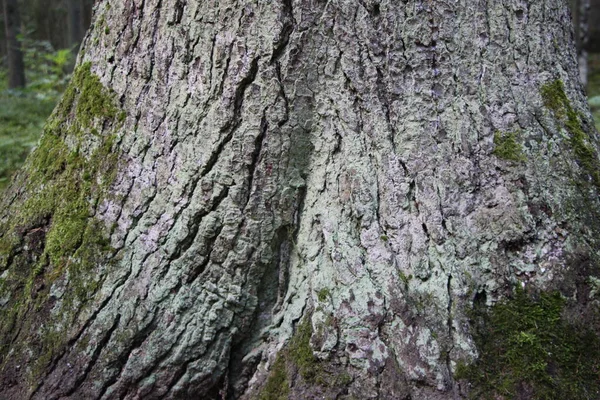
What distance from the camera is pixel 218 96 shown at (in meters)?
2.17

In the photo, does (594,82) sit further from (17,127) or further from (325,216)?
(325,216)

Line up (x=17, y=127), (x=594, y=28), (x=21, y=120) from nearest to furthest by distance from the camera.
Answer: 1. (x=17, y=127)
2. (x=21, y=120)
3. (x=594, y=28)

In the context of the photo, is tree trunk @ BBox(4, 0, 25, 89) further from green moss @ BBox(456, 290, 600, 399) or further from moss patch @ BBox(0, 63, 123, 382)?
green moss @ BBox(456, 290, 600, 399)

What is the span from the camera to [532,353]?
1.90 meters

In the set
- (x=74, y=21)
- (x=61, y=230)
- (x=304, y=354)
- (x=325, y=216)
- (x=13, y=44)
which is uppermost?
(x=74, y=21)

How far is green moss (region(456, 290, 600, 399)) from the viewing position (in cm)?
186

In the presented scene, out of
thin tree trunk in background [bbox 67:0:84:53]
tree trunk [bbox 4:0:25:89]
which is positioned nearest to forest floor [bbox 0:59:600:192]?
tree trunk [bbox 4:0:25:89]

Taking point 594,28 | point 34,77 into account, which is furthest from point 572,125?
point 594,28

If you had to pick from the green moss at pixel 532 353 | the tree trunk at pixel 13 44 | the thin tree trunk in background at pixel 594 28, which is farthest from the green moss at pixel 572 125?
the thin tree trunk in background at pixel 594 28

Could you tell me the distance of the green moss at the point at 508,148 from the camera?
1.99m

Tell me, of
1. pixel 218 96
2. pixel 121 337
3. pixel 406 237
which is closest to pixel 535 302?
pixel 406 237

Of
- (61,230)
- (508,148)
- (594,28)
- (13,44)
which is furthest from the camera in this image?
(594,28)

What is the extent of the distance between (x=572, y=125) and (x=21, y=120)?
8.39 meters

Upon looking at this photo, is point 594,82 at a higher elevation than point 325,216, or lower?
higher
